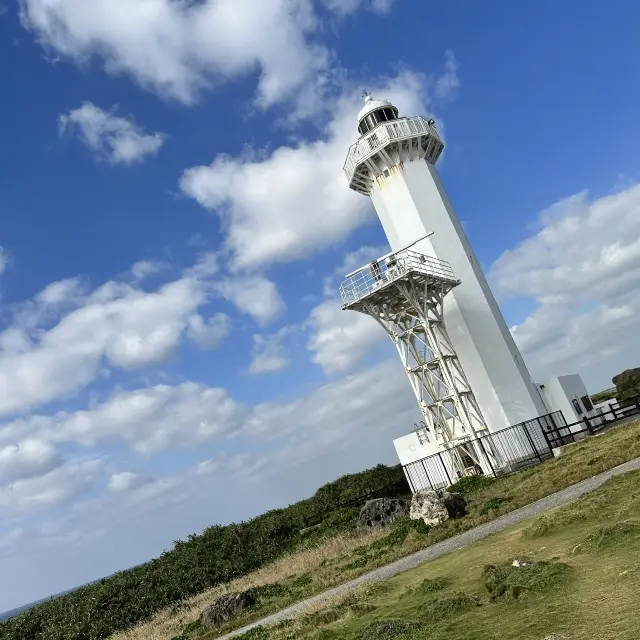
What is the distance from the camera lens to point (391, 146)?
111 feet

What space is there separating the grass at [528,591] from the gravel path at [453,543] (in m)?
1.16

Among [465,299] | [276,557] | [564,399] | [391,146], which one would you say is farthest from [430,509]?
[391,146]

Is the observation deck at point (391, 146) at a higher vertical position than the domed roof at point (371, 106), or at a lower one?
lower

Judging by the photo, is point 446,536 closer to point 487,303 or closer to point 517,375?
point 517,375

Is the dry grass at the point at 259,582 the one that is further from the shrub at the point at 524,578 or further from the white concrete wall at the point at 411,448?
the white concrete wall at the point at 411,448

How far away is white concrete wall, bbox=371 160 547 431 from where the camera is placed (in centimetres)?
3030

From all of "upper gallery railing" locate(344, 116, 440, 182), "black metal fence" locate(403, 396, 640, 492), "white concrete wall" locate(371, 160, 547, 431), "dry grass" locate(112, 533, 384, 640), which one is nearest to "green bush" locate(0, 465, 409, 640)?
"dry grass" locate(112, 533, 384, 640)

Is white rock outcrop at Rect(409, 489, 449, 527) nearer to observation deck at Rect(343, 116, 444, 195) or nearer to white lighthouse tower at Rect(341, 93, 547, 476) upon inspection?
white lighthouse tower at Rect(341, 93, 547, 476)

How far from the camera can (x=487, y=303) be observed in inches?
1265

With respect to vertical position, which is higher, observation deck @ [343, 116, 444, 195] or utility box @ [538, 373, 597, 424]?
observation deck @ [343, 116, 444, 195]

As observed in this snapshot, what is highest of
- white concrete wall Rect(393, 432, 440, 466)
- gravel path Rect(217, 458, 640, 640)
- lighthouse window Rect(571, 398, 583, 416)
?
white concrete wall Rect(393, 432, 440, 466)

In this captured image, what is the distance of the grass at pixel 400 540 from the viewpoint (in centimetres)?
1541

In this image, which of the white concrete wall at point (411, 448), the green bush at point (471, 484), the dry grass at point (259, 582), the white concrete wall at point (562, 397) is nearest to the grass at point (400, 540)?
the dry grass at point (259, 582)

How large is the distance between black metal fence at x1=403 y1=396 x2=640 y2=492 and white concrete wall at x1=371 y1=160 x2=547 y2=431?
8.07ft
